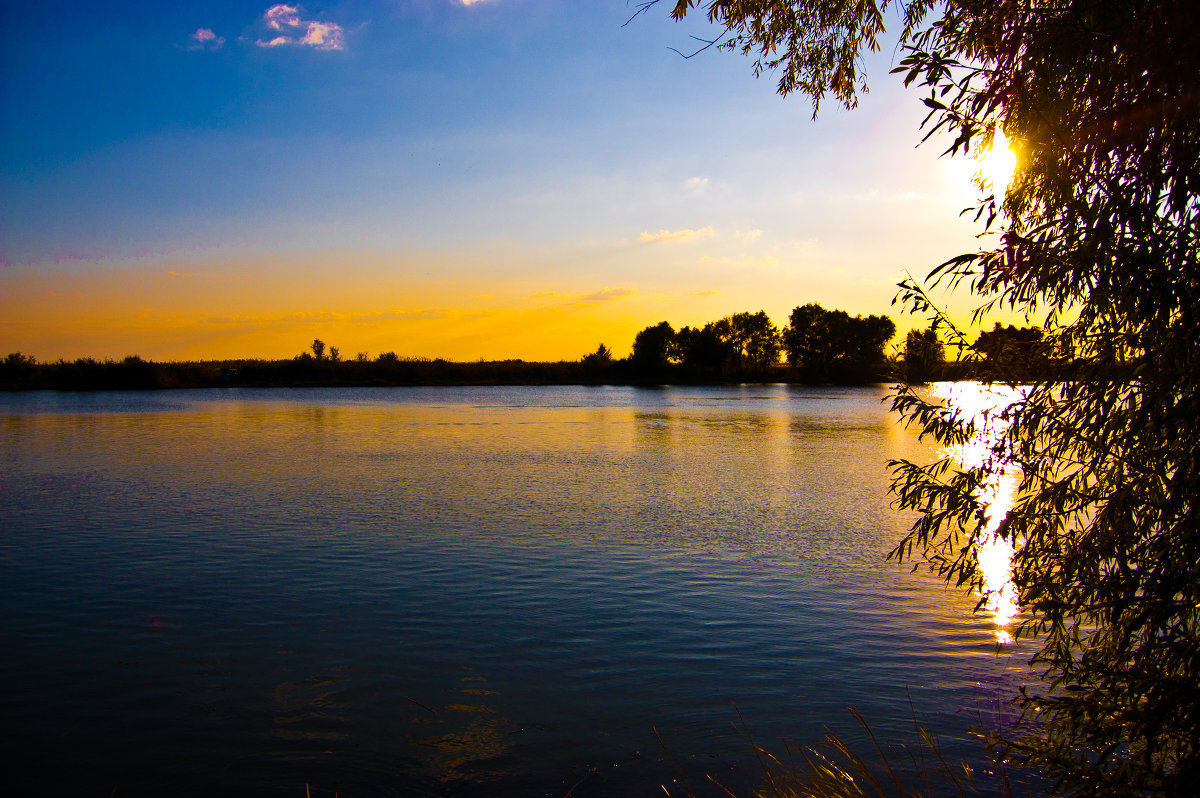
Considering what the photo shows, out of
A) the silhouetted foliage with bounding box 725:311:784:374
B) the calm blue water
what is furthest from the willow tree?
the silhouetted foliage with bounding box 725:311:784:374

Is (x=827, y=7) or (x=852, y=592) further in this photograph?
(x=852, y=592)

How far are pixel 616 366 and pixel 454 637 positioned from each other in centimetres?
11983

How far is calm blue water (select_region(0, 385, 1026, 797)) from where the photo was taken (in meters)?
6.33

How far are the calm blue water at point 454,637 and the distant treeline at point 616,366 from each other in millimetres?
77864

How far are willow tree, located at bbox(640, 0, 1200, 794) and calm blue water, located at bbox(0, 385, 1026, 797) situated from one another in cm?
213

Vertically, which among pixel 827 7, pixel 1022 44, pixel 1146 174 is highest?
pixel 827 7

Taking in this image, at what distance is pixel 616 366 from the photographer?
128375mm

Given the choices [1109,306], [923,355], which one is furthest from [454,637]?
[1109,306]

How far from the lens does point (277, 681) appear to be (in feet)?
25.3

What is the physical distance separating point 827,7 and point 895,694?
7.46 m

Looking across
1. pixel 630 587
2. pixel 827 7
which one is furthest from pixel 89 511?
pixel 827 7

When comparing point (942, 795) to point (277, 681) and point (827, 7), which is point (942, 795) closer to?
point (277, 681)

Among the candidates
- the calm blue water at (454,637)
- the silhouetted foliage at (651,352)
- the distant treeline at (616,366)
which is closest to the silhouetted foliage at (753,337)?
the distant treeline at (616,366)

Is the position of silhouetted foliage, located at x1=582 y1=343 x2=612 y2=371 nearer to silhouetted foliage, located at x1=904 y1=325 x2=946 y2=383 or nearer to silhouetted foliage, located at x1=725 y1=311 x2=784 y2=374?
silhouetted foliage, located at x1=725 y1=311 x2=784 y2=374
